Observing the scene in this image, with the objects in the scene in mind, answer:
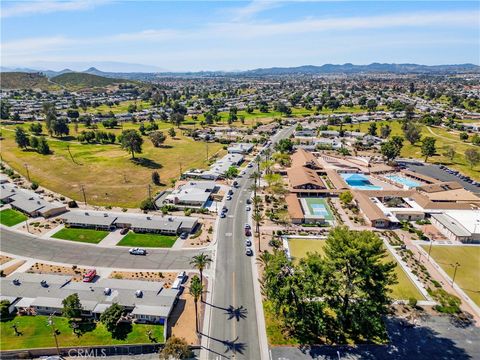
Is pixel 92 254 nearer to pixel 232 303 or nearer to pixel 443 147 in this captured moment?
pixel 232 303

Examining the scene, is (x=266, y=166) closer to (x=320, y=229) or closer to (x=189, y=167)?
(x=189, y=167)

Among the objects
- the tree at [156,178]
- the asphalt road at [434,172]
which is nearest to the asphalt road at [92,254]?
the tree at [156,178]

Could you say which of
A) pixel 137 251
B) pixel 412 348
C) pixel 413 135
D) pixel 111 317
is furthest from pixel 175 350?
pixel 413 135

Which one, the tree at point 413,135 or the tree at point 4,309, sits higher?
the tree at point 413,135

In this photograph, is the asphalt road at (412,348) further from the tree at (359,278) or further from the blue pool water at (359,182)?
the blue pool water at (359,182)

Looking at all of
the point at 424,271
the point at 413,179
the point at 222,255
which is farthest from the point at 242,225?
the point at 413,179
